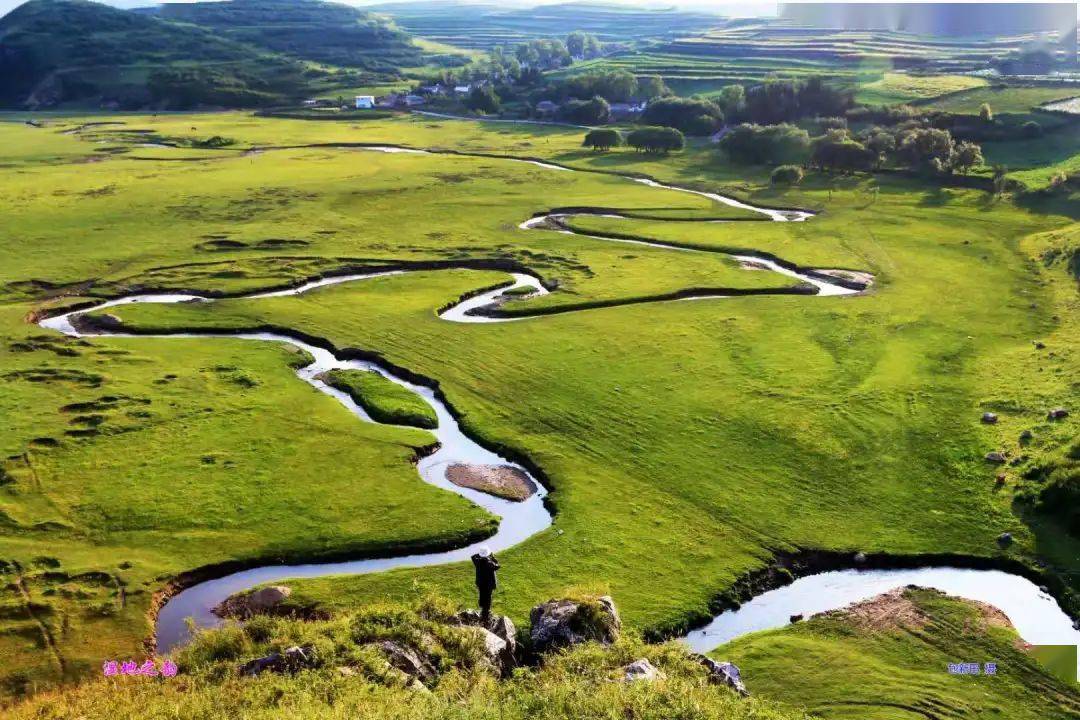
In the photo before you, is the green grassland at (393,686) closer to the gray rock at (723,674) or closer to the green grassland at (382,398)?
the gray rock at (723,674)

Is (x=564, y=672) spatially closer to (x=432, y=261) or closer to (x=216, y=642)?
(x=216, y=642)

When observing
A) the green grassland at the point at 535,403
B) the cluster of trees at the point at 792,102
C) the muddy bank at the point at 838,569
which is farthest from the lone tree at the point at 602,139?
the muddy bank at the point at 838,569

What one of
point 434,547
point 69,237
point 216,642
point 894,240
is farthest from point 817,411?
point 69,237

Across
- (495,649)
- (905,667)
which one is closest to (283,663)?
(495,649)

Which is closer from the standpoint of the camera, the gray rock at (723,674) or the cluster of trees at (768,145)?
the gray rock at (723,674)

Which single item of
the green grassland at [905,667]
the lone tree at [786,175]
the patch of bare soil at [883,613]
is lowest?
the green grassland at [905,667]
